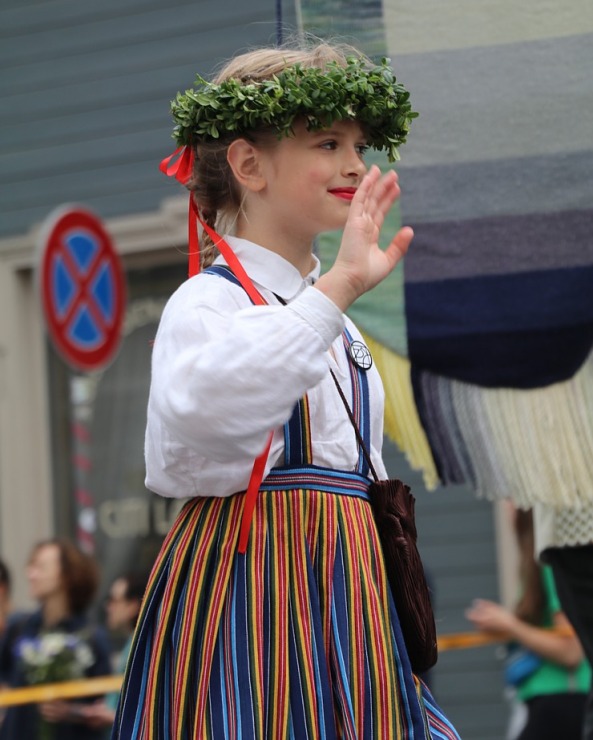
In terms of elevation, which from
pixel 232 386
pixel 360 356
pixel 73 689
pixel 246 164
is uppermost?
pixel 246 164

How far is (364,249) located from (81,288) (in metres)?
6.42

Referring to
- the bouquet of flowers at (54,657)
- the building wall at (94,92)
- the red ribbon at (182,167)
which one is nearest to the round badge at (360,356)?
the red ribbon at (182,167)

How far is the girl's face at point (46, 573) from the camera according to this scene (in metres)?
7.20

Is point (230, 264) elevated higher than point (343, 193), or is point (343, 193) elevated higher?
point (343, 193)

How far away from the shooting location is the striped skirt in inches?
100

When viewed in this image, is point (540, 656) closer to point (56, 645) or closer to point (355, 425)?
point (56, 645)

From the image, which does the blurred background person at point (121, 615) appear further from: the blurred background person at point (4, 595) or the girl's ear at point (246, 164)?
the girl's ear at point (246, 164)

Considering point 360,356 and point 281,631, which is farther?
point 360,356

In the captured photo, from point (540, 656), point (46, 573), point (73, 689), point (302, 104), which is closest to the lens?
point (302, 104)

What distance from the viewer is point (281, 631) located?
2561 millimetres

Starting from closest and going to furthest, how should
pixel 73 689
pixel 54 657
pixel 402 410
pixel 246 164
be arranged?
pixel 246 164, pixel 402 410, pixel 73 689, pixel 54 657

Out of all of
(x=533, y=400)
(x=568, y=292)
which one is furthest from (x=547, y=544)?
(x=568, y=292)

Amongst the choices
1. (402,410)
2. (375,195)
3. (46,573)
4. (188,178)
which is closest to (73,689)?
(46,573)

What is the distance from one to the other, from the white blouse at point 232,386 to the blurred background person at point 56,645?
14.2 ft
